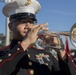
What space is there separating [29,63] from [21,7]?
869mm

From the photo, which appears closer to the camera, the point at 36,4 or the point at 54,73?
the point at 54,73

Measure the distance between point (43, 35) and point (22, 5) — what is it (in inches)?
20.7

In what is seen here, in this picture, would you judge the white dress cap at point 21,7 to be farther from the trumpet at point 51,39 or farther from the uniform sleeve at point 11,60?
the uniform sleeve at point 11,60

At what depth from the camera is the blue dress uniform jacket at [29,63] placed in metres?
3.95

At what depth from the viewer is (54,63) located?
4410 mm

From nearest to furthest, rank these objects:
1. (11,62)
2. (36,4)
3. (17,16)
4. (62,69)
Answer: (11,62) → (62,69) → (17,16) → (36,4)

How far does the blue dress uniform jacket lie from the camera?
3.95 metres

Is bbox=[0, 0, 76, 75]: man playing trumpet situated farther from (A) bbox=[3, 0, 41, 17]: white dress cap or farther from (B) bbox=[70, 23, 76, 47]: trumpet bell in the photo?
(B) bbox=[70, 23, 76, 47]: trumpet bell

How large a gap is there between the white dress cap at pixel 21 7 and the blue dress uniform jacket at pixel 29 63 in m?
0.50

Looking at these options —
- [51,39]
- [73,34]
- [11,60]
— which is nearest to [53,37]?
[51,39]

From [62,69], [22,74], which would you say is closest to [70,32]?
[62,69]

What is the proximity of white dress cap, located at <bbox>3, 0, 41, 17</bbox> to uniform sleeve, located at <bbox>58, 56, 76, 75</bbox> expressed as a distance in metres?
0.89

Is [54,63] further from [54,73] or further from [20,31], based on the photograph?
[20,31]

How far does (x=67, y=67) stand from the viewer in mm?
4180
